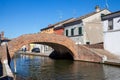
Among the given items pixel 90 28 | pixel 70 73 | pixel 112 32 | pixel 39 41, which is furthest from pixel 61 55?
pixel 70 73

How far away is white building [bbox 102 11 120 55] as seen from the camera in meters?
29.7

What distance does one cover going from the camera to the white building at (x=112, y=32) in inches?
1169

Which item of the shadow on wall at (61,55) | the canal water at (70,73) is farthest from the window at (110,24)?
the shadow on wall at (61,55)

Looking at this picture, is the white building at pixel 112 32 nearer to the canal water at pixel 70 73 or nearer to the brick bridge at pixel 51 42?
the brick bridge at pixel 51 42

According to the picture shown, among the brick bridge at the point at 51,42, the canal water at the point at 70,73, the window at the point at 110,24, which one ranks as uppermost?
the window at the point at 110,24

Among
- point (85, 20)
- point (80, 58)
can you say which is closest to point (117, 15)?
point (80, 58)

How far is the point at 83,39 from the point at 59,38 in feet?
29.2

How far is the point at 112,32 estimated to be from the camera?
30766 mm

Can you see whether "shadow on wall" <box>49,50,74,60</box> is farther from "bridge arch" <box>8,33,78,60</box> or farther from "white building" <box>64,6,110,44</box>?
"bridge arch" <box>8,33,78,60</box>

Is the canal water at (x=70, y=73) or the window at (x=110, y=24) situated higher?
the window at (x=110, y=24)

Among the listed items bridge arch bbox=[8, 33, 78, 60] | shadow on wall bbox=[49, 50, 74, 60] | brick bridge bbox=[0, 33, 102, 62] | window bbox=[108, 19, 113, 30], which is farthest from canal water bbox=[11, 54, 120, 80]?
shadow on wall bbox=[49, 50, 74, 60]

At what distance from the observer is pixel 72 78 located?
691 inches

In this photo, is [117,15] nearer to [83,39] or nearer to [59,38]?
[59,38]

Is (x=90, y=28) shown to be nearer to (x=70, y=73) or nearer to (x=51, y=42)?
(x=51, y=42)
